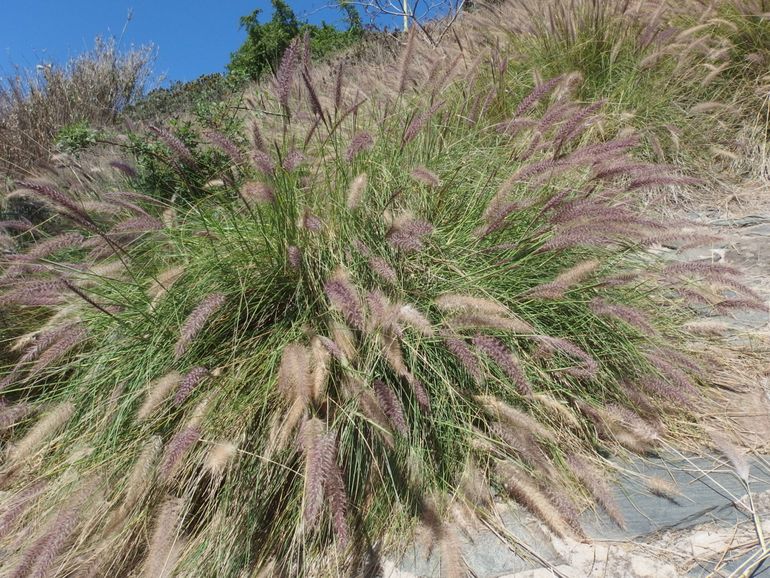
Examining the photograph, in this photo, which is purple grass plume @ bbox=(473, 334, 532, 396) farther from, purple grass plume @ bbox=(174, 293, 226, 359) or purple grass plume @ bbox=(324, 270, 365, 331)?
purple grass plume @ bbox=(174, 293, 226, 359)

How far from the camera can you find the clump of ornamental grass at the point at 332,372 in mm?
1569

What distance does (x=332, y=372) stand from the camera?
176cm

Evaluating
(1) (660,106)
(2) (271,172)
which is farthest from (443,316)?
(1) (660,106)

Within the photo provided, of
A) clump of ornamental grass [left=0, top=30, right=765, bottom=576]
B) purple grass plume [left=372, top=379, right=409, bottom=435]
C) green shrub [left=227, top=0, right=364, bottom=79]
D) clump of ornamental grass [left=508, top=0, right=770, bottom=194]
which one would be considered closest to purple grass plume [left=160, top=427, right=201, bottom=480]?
clump of ornamental grass [left=0, top=30, right=765, bottom=576]

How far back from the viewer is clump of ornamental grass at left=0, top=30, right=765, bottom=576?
5.15ft

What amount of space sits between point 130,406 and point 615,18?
14.1 ft

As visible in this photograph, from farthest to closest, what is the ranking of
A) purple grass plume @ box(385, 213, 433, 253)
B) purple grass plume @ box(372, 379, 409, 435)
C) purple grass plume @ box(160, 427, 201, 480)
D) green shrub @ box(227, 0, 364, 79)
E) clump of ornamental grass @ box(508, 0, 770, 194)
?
green shrub @ box(227, 0, 364, 79), clump of ornamental grass @ box(508, 0, 770, 194), purple grass plume @ box(385, 213, 433, 253), purple grass plume @ box(372, 379, 409, 435), purple grass plume @ box(160, 427, 201, 480)

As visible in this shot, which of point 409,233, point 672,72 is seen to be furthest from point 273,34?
point 409,233

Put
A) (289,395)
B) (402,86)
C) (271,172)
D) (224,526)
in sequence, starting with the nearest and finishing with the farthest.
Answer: (289,395)
(224,526)
(271,172)
(402,86)

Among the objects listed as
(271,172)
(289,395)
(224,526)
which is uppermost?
(271,172)

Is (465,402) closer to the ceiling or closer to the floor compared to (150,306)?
closer to the floor

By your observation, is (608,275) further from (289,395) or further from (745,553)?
(289,395)

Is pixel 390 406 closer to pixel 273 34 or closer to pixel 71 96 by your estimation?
pixel 71 96

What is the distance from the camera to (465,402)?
1.81 meters
